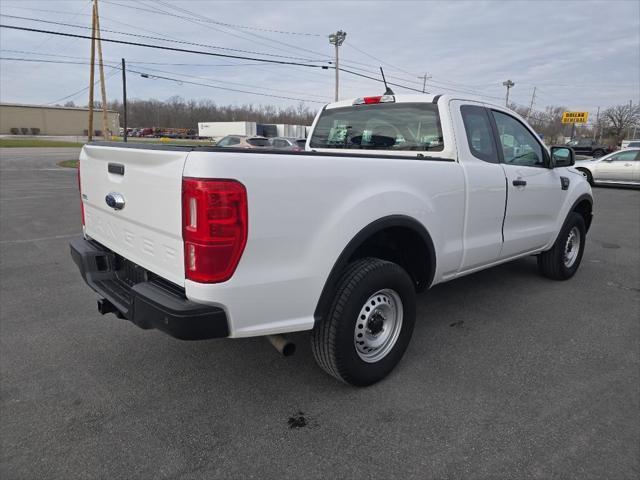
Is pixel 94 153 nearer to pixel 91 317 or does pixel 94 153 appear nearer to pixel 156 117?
pixel 91 317

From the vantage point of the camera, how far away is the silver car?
53.1ft

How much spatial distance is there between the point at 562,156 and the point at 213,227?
160 inches

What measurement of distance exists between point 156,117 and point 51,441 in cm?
11107

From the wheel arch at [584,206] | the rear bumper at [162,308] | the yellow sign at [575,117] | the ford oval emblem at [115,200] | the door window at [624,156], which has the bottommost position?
the rear bumper at [162,308]

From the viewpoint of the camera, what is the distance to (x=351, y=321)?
2641 mm

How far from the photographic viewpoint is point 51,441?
2.39m

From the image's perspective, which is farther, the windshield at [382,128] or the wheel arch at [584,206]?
the wheel arch at [584,206]

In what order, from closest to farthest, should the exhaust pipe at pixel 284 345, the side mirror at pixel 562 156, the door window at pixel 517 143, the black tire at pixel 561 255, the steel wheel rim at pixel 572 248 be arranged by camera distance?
the exhaust pipe at pixel 284 345 < the door window at pixel 517 143 < the side mirror at pixel 562 156 < the black tire at pixel 561 255 < the steel wheel rim at pixel 572 248

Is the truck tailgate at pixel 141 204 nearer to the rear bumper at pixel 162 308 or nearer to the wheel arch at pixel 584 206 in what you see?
the rear bumper at pixel 162 308

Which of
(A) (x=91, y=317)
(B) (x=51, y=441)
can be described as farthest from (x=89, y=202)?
(B) (x=51, y=441)

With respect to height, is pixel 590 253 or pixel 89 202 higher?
pixel 89 202

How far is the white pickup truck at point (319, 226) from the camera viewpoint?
83.2 inches

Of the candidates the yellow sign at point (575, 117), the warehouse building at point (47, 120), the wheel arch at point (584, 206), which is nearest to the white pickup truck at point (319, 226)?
the wheel arch at point (584, 206)

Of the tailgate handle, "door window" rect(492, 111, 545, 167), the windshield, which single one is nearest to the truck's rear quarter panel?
the tailgate handle
